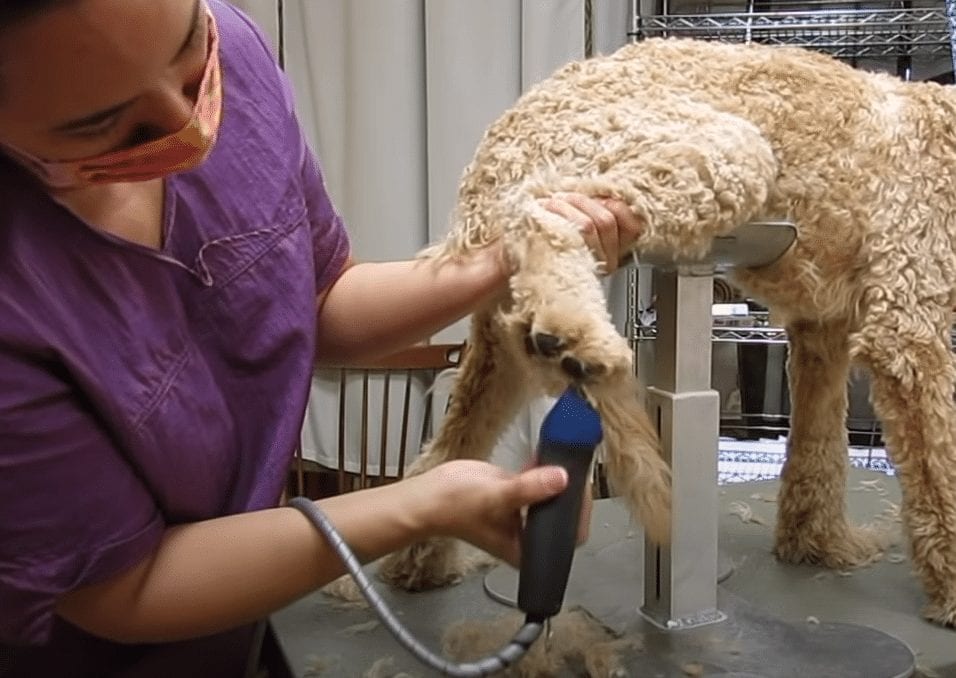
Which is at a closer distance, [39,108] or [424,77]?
[39,108]

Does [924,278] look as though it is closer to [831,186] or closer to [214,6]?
[831,186]

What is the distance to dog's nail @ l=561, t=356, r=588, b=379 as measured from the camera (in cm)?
54

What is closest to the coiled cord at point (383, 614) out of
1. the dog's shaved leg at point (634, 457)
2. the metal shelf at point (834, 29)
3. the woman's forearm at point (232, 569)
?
the woman's forearm at point (232, 569)

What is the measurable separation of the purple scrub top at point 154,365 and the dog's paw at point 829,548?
1.77 feet

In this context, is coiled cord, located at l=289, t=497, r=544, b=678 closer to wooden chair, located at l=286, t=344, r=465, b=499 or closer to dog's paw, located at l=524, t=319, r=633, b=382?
dog's paw, located at l=524, t=319, r=633, b=382

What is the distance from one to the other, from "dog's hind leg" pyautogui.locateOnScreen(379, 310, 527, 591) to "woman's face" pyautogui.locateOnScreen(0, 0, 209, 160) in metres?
0.41

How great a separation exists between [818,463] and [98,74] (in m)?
0.77

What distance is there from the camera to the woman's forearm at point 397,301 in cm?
68

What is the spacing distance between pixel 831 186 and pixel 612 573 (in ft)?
1.25

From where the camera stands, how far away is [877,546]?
3.18 ft

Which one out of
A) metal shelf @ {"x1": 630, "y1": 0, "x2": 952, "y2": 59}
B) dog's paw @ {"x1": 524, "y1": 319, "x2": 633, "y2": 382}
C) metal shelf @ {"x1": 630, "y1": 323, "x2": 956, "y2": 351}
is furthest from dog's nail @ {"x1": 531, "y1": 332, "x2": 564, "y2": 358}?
metal shelf @ {"x1": 630, "y1": 0, "x2": 952, "y2": 59}

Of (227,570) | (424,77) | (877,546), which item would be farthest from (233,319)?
(424,77)

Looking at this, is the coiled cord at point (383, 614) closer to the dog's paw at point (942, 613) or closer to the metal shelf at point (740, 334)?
the dog's paw at point (942, 613)

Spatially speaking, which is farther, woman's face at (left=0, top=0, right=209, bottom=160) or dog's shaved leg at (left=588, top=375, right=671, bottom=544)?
dog's shaved leg at (left=588, top=375, right=671, bottom=544)
